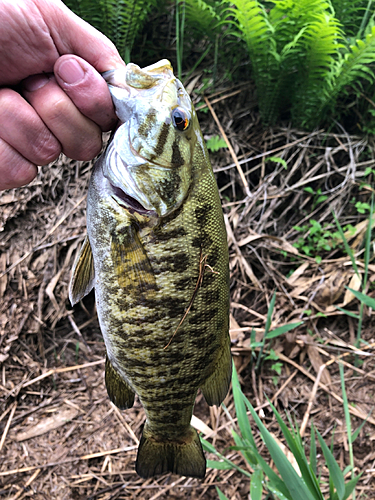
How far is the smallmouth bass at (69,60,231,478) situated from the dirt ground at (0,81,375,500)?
1381mm

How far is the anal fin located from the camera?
1507 millimetres

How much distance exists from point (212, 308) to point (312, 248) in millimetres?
2065

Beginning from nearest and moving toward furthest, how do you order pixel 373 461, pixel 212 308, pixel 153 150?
pixel 153 150
pixel 212 308
pixel 373 461

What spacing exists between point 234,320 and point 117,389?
1655mm

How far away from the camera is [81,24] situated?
1.35m

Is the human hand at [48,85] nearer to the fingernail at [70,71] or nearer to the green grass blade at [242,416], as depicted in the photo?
the fingernail at [70,71]

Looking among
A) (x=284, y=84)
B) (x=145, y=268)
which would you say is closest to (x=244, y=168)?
(x=284, y=84)

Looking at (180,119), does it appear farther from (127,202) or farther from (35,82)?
(35,82)

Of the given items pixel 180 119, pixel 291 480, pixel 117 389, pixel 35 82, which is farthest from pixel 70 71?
pixel 291 480

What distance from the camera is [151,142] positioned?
124 cm

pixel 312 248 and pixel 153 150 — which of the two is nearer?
pixel 153 150

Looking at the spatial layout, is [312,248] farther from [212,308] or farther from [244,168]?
[212,308]

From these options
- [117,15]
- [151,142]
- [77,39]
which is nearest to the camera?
[151,142]

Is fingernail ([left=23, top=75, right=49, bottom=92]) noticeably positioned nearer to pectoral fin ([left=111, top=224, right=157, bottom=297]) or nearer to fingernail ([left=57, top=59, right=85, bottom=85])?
fingernail ([left=57, top=59, right=85, bottom=85])
